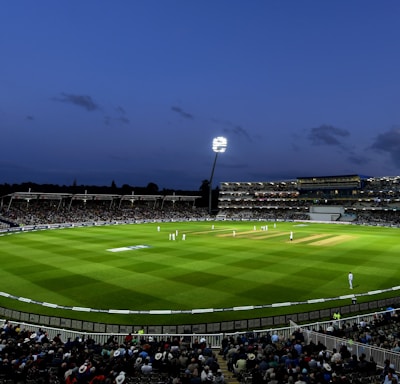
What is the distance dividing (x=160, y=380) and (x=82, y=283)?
17.7 metres

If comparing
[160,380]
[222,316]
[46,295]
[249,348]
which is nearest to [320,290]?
[222,316]

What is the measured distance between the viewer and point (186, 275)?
27.8 metres

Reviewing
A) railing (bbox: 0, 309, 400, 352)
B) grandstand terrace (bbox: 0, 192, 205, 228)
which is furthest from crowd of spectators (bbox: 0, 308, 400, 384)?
grandstand terrace (bbox: 0, 192, 205, 228)

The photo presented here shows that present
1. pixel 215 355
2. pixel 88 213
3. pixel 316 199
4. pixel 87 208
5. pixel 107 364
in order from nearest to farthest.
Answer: pixel 107 364 → pixel 215 355 → pixel 88 213 → pixel 87 208 → pixel 316 199

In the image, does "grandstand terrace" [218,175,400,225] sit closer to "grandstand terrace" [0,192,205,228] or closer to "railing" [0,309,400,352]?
"grandstand terrace" [0,192,205,228]

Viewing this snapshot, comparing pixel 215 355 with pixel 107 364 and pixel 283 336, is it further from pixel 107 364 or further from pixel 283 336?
pixel 283 336

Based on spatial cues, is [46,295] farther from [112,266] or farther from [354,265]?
[354,265]

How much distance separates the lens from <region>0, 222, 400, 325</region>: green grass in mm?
21266

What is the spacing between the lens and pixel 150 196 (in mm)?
104875

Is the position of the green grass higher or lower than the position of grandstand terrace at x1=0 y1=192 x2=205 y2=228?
lower

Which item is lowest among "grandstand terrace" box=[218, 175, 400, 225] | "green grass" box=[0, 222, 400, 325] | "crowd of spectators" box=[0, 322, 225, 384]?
"green grass" box=[0, 222, 400, 325]

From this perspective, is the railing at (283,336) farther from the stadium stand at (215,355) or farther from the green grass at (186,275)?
the green grass at (186,275)

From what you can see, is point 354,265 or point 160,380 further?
point 354,265

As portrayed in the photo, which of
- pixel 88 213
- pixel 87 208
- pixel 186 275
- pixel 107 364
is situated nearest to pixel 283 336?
pixel 107 364
